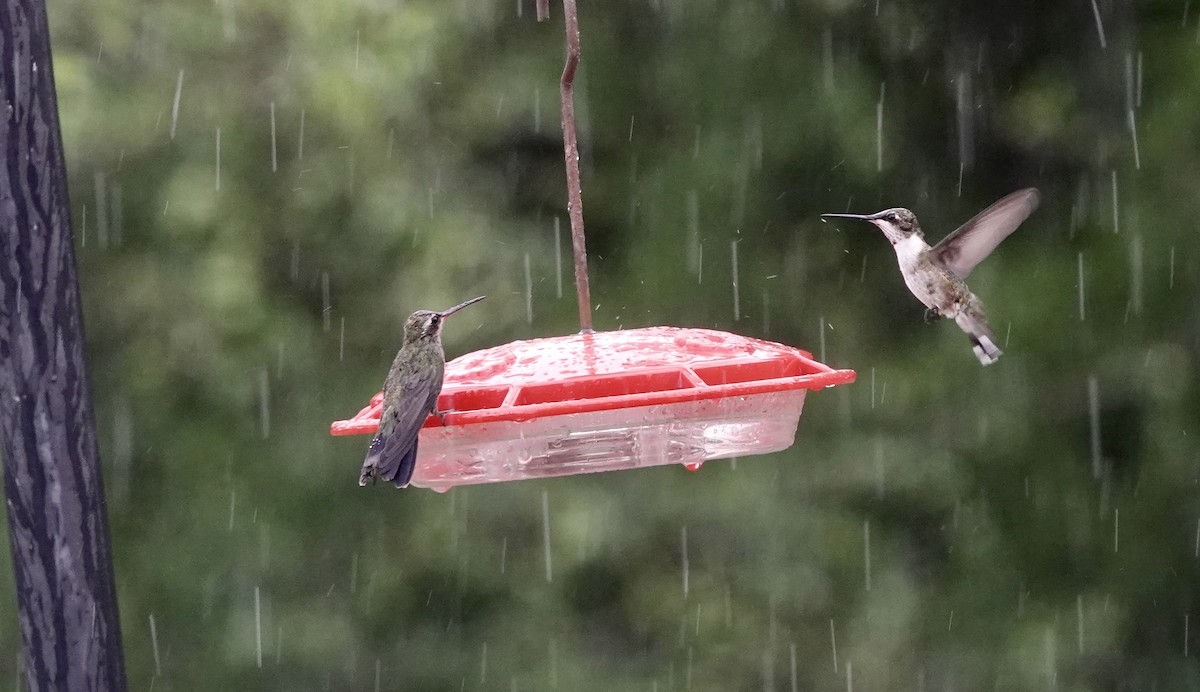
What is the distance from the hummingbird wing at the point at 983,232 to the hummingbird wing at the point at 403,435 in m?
1.33

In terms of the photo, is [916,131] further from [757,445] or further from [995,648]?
[757,445]

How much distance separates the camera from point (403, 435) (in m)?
2.49

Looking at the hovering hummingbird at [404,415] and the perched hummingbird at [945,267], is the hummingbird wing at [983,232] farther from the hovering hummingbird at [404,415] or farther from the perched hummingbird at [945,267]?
the hovering hummingbird at [404,415]

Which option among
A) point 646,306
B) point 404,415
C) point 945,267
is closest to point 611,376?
point 404,415

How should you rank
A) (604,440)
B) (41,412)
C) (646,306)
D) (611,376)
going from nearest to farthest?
(41,412)
(611,376)
(604,440)
(646,306)

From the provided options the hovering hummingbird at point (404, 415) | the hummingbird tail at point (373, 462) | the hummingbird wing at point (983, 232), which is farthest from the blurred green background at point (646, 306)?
the hummingbird tail at point (373, 462)

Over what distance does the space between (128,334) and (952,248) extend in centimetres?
333

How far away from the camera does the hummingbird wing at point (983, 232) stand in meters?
3.02

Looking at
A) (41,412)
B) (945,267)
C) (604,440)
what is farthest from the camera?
(945,267)

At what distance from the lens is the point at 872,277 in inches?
210

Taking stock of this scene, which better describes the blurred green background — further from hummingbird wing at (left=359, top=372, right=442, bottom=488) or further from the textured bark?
the textured bark

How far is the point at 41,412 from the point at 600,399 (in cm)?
88

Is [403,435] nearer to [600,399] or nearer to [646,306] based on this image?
[600,399]

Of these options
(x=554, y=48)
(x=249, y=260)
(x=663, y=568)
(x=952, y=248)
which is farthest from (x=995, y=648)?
(x=249, y=260)
